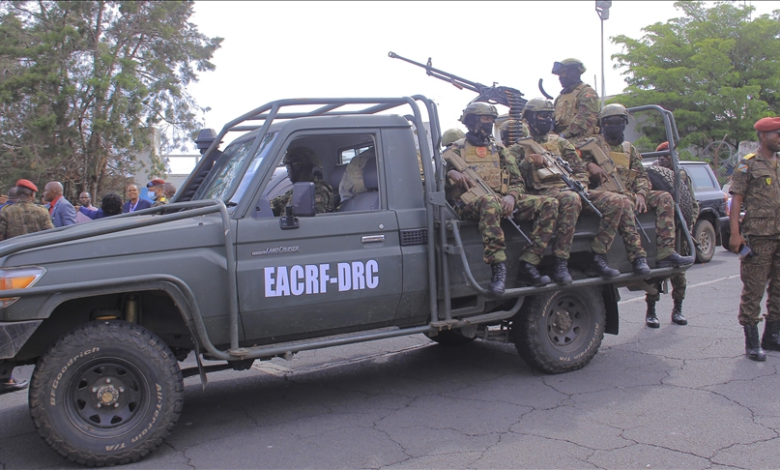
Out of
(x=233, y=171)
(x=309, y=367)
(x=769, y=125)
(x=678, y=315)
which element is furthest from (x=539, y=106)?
(x=309, y=367)

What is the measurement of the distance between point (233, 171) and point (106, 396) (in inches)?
68.5

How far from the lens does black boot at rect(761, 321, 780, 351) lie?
5.82m

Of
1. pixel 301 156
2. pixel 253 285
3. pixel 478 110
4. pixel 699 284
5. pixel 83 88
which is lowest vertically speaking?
pixel 699 284

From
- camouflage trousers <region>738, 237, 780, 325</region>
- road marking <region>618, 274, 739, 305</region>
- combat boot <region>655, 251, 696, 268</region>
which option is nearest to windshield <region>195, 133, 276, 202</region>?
combat boot <region>655, 251, 696, 268</region>

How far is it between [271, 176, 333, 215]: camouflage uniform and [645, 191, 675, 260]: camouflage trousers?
292cm

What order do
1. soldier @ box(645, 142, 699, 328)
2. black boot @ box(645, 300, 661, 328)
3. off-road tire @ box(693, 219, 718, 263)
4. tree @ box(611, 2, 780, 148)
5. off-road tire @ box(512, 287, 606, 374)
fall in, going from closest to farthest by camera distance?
off-road tire @ box(512, 287, 606, 374) < soldier @ box(645, 142, 699, 328) < black boot @ box(645, 300, 661, 328) < off-road tire @ box(693, 219, 718, 263) < tree @ box(611, 2, 780, 148)

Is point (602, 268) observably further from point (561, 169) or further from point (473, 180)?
point (473, 180)

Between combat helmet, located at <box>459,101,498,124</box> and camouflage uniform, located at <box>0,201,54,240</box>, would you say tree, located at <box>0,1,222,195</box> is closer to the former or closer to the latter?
camouflage uniform, located at <box>0,201,54,240</box>

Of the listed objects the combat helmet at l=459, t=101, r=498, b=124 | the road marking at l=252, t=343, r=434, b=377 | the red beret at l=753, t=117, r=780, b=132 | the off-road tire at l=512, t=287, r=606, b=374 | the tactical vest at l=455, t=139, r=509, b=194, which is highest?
the combat helmet at l=459, t=101, r=498, b=124

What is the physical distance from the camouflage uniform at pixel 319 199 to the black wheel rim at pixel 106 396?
1661 mm

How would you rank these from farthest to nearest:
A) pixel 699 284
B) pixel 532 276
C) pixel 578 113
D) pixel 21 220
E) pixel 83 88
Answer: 1. pixel 83 88
2. pixel 699 284
3. pixel 21 220
4. pixel 578 113
5. pixel 532 276

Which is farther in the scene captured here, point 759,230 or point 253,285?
point 759,230

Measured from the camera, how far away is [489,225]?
4.81 m

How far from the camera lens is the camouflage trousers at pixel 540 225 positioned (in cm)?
504
